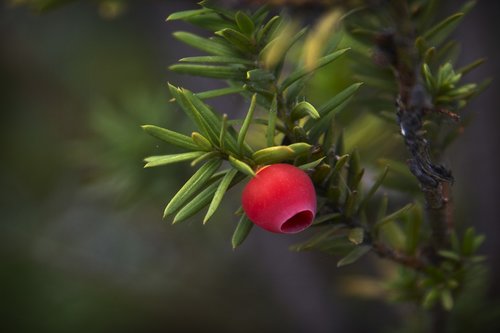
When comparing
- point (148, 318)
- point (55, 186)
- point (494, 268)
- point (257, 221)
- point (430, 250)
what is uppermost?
point (257, 221)

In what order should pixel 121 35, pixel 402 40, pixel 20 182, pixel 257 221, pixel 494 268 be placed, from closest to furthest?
pixel 257 221, pixel 402 40, pixel 494 268, pixel 20 182, pixel 121 35

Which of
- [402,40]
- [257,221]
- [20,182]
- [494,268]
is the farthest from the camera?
[20,182]

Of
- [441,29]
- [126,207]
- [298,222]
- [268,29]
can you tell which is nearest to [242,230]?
[298,222]

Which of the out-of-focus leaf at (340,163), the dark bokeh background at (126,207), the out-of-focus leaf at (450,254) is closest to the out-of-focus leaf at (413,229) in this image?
the out-of-focus leaf at (450,254)

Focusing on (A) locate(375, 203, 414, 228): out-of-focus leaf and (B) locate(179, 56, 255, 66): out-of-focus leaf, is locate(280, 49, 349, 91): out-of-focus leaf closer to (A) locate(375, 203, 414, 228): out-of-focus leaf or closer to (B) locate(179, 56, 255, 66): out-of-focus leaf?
(B) locate(179, 56, 255, 66): out-of-focus leaf

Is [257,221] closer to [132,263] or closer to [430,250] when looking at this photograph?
[430,250]

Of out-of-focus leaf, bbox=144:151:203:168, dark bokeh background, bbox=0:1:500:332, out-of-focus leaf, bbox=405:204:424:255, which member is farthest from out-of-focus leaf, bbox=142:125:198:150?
dark bokeh background, bbox=0:1:500:332

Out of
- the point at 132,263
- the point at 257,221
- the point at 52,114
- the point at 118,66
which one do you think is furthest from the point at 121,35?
the point at 257,221
